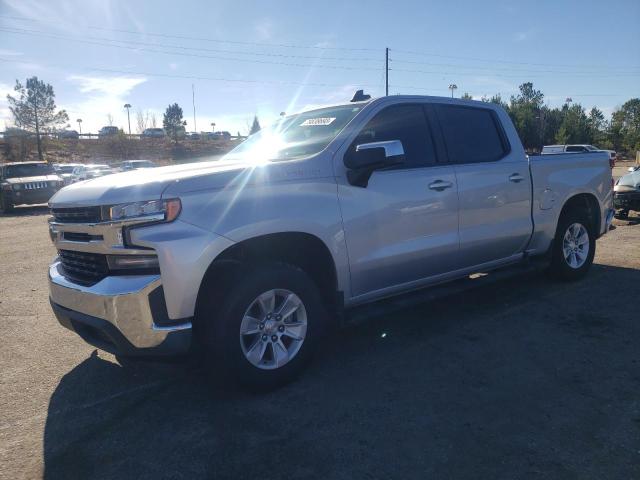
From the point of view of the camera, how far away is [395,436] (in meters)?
2.87

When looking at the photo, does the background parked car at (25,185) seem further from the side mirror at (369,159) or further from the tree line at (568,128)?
the tree line at (568,128)

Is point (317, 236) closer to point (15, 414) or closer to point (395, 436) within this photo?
point (395, 436)

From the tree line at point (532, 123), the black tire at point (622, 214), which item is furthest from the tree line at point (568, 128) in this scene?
the black tire at point (622, 214)

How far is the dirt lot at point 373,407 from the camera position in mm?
2654

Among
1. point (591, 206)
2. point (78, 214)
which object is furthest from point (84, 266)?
point (591, 206)

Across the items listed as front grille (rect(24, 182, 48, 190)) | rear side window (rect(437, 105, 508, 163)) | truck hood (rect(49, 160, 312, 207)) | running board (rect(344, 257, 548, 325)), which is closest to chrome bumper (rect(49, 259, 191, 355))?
truck hood (rect(49, 160, 312, 207))

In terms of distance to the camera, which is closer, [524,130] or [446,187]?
[446,187]

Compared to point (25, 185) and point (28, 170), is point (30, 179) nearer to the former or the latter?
point (25, 185)

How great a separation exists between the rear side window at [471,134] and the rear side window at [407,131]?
0.26 m

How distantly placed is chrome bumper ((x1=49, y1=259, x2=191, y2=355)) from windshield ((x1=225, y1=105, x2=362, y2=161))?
1.46 meters

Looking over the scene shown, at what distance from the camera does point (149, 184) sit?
10.0 ft

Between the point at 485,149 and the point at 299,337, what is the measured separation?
2737 mm

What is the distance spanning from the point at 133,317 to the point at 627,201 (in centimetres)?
1126

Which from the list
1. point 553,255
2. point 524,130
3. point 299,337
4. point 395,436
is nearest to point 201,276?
point 299,337
